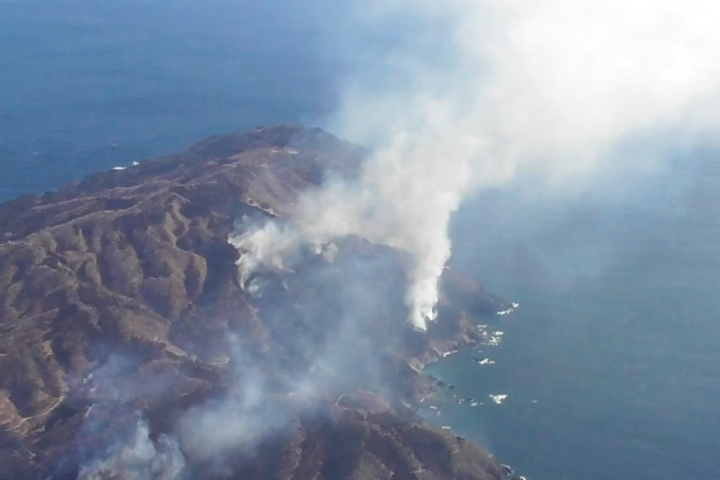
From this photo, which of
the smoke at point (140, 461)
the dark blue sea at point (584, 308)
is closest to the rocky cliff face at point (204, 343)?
the smoke at point (140, 461)

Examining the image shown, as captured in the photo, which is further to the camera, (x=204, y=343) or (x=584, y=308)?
(x=584, y=308)

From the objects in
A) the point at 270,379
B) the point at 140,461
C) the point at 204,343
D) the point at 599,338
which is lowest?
the point at 140,461

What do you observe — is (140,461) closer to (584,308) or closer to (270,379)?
(270,379)

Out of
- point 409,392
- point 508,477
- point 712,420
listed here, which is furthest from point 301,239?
point 712,420

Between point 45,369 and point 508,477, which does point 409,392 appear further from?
point 45,369

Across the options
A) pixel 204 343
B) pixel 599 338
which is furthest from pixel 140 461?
pixel 599 338

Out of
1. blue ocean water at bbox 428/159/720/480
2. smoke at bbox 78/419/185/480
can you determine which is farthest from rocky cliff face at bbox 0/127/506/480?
blue ocean water at bbox 428/159/720/480

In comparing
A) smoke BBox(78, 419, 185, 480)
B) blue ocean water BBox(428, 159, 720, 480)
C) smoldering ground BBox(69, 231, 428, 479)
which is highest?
blue ocean water BBox(428, 159, 720, 480)

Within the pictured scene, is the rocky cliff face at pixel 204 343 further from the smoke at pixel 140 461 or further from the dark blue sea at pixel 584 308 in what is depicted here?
the dark blue sea at pixel 584 308

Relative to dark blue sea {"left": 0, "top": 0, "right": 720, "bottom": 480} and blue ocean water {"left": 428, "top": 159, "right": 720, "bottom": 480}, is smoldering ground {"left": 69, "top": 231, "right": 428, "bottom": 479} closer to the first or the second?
blue ocean water {"left": 428, "top": 159, "right": 720, "bottom": 480}
